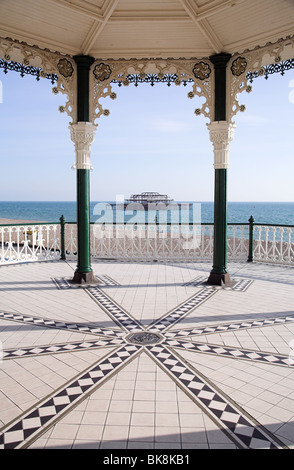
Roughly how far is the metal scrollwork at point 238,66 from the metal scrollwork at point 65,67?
101 inches

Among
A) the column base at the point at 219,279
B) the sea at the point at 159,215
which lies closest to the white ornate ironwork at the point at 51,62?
the column base at the point at 219,279

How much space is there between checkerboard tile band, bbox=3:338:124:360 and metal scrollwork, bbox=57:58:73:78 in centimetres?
430

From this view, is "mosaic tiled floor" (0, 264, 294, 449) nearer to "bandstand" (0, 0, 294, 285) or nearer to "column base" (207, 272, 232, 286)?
"column base" (207, 272, 232, 286)

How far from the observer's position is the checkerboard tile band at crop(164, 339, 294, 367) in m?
3.09

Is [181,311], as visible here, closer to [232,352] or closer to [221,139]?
[232,352]

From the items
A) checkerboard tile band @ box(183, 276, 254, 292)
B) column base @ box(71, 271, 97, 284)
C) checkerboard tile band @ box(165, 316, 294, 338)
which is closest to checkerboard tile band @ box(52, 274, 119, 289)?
column base @ box(71, 271, 97, 284)

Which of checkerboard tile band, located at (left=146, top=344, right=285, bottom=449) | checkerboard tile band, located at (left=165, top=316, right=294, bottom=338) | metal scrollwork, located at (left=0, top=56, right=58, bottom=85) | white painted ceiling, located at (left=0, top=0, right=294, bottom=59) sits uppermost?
white painted ceiling, located at (left=0, top=0, right=294, bottom=59)

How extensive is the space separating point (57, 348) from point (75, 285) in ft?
8.61

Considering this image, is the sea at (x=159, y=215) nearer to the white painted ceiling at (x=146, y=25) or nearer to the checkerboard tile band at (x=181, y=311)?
the white painted ceiling at (x=146, y=25)

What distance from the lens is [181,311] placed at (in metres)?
4.50

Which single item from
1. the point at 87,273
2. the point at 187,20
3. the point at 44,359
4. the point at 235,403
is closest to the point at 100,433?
the point at 235,403

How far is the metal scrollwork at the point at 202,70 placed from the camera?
585cm

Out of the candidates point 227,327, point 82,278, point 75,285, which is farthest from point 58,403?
point 82,278

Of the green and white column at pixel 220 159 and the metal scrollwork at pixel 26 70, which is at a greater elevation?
the metal scrollwork at pixel 26 70
